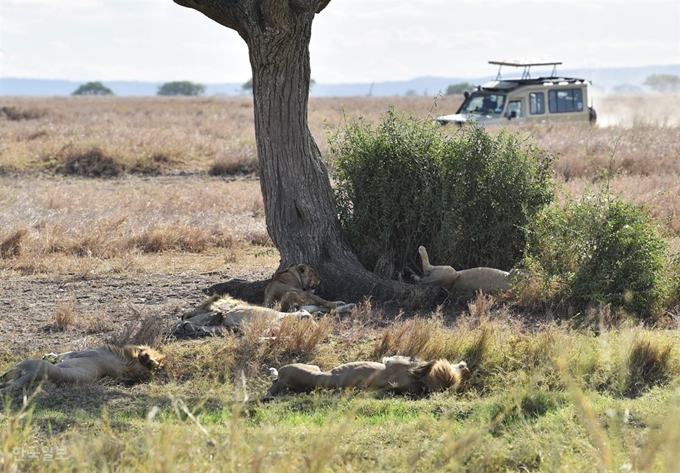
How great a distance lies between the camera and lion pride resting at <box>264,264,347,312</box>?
333 inches

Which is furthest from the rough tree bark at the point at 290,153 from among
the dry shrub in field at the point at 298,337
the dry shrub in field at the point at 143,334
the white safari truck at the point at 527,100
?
the white safari truck at the point at 527,100

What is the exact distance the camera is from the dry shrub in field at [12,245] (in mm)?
11016

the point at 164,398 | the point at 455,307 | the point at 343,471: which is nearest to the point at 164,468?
the point at 343,471

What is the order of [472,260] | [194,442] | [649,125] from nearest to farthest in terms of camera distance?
[194,442]
[472,260]
[649,125]

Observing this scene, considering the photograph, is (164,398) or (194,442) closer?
(194,442)

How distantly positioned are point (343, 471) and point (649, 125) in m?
Answer: 23.1

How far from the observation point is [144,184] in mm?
19094

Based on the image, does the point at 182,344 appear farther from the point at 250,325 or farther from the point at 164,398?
the point at 164,398

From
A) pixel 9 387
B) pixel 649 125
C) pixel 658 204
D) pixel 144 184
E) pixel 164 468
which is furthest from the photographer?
pixel 649 125

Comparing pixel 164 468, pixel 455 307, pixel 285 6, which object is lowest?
pixel 455 307

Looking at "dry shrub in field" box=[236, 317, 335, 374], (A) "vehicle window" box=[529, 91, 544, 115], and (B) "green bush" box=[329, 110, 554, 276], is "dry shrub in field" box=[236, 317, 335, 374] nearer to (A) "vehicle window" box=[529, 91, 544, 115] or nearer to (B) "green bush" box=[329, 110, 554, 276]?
(B) "green bush" box=[329, 110, 554, 276]

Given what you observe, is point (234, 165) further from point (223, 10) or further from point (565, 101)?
point (223, 10)

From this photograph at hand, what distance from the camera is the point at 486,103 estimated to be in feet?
78.3

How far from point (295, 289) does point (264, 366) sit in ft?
5.98
